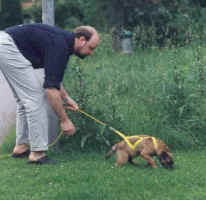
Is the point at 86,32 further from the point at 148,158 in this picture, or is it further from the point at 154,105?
the point at 154,105

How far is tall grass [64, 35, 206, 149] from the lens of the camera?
548cm

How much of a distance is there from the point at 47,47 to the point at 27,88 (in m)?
0.50

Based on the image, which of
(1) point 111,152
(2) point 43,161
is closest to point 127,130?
(1) point 111,152

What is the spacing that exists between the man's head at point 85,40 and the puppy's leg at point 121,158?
3.60ft

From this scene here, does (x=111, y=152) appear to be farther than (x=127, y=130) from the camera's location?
No

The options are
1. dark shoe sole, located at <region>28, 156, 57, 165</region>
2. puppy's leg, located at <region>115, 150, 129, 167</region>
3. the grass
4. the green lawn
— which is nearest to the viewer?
the green lawn

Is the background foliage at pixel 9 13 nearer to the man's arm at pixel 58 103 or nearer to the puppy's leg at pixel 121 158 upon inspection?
the man's arm at pixel 58 103

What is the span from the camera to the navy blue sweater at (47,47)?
4.53 meters

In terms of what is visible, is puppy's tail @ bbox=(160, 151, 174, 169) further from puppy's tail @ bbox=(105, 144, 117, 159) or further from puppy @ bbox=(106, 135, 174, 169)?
puppy's tail @ bbox=(105, 144, 117, 159)

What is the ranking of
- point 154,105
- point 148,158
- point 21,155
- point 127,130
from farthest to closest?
point 154,105
point 127,130
point 21,155
point 148,158

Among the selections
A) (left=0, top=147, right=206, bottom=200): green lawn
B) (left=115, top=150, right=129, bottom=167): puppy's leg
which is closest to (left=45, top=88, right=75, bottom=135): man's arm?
(left=0, top=147, right=206, bottom=200): green lawn

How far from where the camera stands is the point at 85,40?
468cm

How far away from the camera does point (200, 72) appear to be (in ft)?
19.1

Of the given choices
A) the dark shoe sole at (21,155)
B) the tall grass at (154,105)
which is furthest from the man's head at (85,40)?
the dark shoe sole at (21,155)
